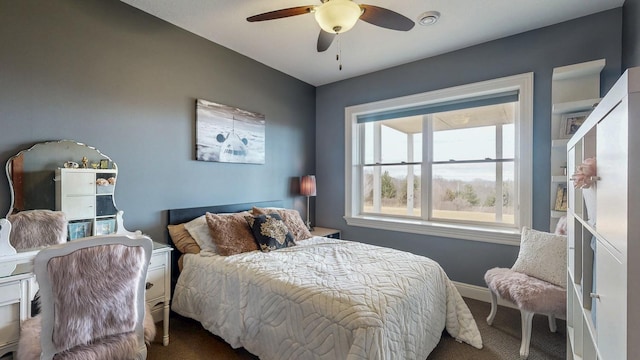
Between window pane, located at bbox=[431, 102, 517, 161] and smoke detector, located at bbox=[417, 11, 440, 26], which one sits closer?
smoke detector, located at bbox=[417, 11, 440, 26]

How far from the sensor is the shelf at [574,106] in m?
2.24

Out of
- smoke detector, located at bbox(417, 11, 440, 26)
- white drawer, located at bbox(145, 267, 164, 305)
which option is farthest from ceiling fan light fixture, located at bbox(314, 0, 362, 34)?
white drawer, located at bbox(145, 267, 164, 305)

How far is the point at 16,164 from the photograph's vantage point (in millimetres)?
1800

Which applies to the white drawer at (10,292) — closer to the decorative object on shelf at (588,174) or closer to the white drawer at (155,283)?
the white drawer at (155,283)

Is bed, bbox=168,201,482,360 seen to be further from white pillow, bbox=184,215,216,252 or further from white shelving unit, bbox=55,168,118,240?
white shelving unit, bbox=55,168,118,240

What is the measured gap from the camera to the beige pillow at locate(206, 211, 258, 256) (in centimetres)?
239

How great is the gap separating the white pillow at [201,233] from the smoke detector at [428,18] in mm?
2638

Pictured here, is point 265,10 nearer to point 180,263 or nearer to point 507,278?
point 180,263

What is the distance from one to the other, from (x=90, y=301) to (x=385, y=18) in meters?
2.30

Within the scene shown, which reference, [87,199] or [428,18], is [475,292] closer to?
[428,18]

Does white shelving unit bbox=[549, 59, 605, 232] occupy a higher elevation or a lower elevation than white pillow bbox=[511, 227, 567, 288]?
higher

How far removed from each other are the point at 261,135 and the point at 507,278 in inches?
112

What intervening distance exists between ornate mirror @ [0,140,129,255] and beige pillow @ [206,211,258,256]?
0.70 meters

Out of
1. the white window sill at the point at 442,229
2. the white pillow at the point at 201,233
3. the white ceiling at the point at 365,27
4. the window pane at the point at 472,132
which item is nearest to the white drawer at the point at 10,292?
the white pillow at the point at 201,233
